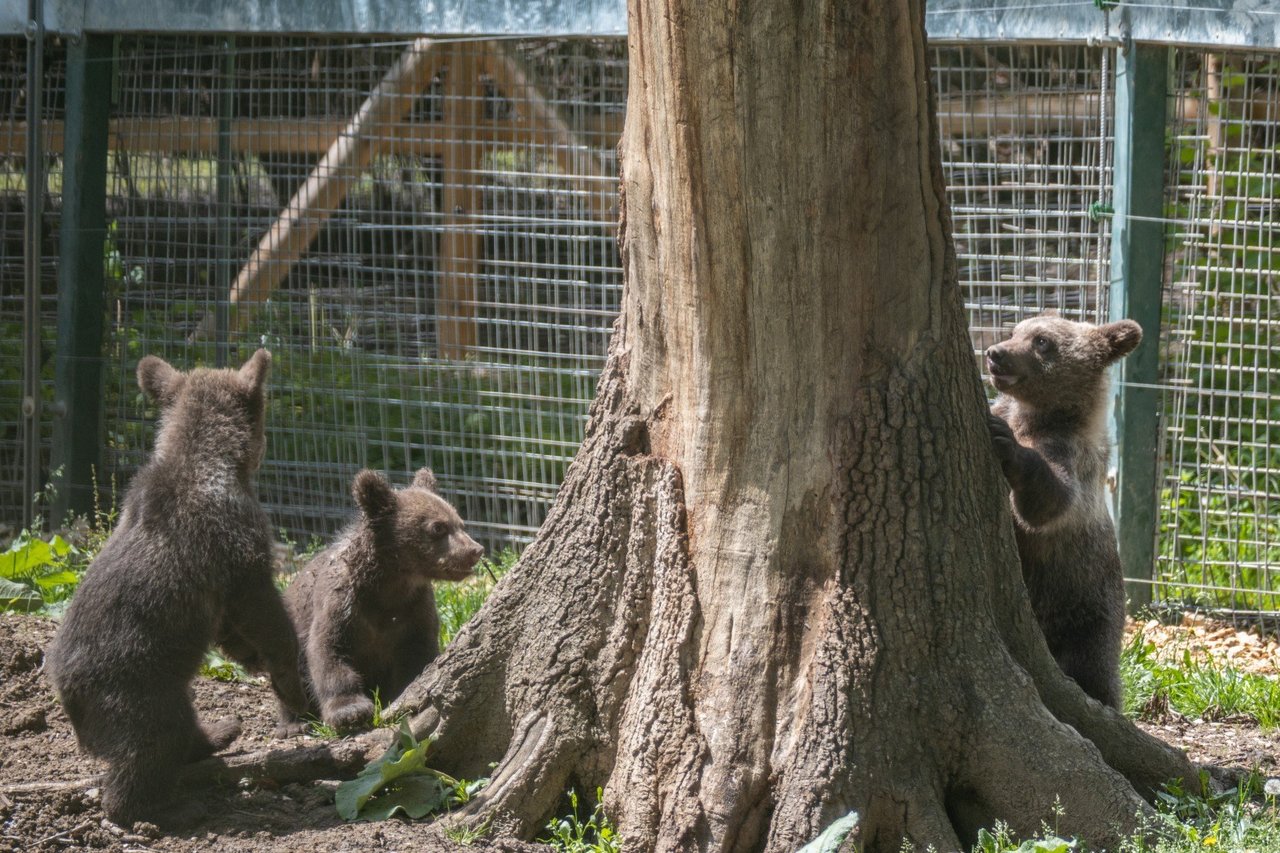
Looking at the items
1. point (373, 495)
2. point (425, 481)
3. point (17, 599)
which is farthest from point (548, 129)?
point (17, 599)

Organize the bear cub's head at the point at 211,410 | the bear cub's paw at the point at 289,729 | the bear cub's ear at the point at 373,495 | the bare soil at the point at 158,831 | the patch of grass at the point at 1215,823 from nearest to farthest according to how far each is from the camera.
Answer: the patch of grass at the point at 1215,823, the bare soil at the point at 158,831, the bear cub's head at the point at 211,410, the bear cub's paw at the point at 289,729, the bear cub's ear at the point at 373,495

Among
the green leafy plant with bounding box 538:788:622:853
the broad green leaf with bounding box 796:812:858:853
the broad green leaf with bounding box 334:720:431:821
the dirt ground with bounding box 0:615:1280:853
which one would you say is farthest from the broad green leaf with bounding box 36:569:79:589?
the broad green leaf with bounding box 796:812:858:853

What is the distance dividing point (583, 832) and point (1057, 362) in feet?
9.87

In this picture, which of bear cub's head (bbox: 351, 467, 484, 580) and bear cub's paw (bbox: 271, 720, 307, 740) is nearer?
bear cub's paw (bbox: 271, 720, 307, 740)

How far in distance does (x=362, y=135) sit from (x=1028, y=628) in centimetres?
572

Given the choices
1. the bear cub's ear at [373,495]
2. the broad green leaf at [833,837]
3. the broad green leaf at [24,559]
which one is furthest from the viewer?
the broad green leaf at [24,559]

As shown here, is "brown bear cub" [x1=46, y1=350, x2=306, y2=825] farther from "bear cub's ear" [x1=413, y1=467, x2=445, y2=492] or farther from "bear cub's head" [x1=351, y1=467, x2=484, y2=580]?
"bear cub's ear" [x1=413, y1=467, x2=445, y2=492]

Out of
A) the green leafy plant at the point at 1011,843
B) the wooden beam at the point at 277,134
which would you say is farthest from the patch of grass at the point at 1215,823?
the wooden beam at the point at 277,134

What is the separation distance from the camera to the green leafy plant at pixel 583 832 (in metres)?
4.53

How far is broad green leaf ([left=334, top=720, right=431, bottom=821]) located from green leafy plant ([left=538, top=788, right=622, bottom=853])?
542 millimetres

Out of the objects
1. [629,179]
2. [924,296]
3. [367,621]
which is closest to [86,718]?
[367,621]

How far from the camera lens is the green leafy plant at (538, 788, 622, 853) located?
4.53 meters

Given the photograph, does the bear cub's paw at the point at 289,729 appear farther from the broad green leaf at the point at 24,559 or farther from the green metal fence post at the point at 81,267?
the green metal fence post at the point at 81,267

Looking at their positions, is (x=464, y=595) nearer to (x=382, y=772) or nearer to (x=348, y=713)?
(x=348, y=713)
